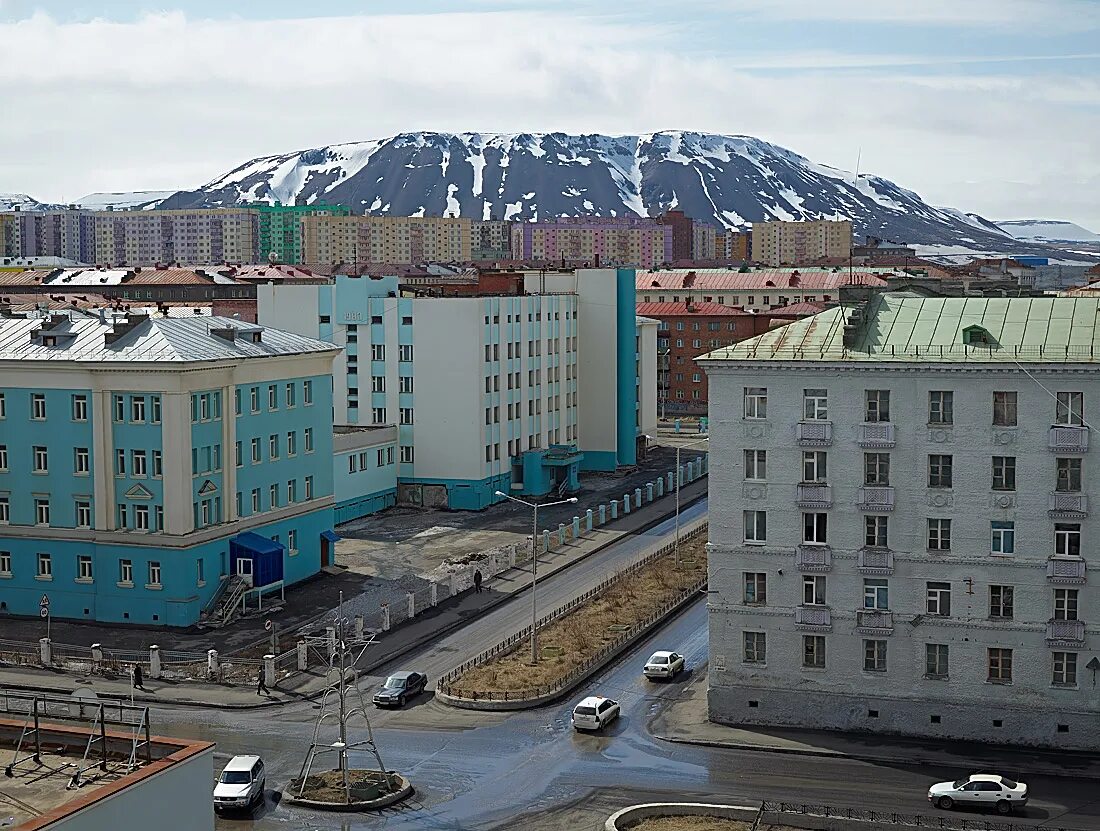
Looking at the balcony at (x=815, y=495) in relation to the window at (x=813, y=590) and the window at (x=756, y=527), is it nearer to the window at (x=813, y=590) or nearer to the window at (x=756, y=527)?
the window at (x=756, y=527)

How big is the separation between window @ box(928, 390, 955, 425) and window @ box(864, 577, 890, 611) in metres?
5.42

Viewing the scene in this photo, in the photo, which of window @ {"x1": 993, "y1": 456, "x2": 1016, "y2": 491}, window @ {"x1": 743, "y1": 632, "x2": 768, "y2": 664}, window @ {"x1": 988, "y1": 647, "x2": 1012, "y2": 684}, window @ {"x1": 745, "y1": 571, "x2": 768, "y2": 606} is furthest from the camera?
window @ {"x1": 745, "y1": 571, "x2": 768, "y2": 606}

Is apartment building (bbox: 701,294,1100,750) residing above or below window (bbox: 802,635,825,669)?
above

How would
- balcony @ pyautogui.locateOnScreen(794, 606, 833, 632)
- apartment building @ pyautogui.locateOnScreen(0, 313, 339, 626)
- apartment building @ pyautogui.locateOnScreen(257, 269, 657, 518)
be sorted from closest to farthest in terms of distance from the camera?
balcony @ pyautogui.locateOnScreen(794, 606, 833, 632) < apartment building @ pyautogui.locateOnScreen(0, 313, 339, 626) < apartment building @ pyautogui.locateOnScreen(257, 269, 657, 518)

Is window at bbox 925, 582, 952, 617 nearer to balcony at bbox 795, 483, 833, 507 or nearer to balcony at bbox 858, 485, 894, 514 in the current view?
balcony at bbox 858, 485, 894, 514

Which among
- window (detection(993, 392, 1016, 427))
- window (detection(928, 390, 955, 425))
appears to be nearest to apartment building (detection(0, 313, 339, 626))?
window (detection(928, 390, 955, 425))

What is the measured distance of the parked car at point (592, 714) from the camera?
49781 millimetres

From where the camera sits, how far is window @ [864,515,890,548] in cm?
4953

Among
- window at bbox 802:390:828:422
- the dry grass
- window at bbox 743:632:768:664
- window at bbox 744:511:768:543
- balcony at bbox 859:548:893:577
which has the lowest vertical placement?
the dry grass

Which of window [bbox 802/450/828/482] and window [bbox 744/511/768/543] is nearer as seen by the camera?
window [bbox 802/450/828/482]

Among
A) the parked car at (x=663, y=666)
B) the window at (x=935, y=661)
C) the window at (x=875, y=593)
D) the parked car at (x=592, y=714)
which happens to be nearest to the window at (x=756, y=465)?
the window at (x=875, y=593)

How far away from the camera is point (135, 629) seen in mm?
63531

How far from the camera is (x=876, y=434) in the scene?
4941 cm

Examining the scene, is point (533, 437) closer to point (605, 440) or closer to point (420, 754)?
point (605, 440)
